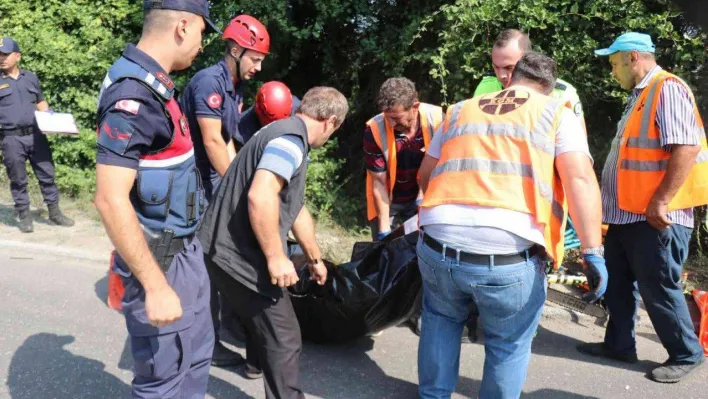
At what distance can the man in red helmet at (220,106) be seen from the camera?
3.66 metres

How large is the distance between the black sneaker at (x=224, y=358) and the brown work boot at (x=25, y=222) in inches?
141

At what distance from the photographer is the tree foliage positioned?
5.03 meters

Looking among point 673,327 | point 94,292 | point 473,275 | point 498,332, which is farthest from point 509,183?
point 94,292

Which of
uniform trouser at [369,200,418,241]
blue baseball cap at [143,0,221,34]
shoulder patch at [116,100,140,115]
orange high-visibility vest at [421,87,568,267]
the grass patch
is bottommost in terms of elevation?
the grass patch

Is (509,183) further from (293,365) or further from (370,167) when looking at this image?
(370,167)

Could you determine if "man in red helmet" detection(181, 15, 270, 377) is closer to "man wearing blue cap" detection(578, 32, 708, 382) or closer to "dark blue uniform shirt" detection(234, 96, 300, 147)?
"dark blue uniform shirt" detection(234, 96, 300, 147)

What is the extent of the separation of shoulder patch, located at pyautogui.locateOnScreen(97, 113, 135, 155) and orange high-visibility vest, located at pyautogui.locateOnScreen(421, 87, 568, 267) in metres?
1.29

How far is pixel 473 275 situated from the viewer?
2512mm

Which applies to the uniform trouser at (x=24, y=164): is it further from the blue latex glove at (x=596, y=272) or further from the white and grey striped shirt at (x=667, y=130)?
the blue latex glove at (x=596, y=272)

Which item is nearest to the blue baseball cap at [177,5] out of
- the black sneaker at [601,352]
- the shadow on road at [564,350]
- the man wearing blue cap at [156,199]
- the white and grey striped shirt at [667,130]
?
the man wearing blue cap at [156,199]

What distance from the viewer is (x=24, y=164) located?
6348 millimetres

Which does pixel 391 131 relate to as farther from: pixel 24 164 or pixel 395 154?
pixel 24 164

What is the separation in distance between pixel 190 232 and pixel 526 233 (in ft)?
4.48

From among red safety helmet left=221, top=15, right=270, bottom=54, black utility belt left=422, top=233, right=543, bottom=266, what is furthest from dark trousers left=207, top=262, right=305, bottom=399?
red safety helmet left=221, top=15, right=270, bottom=54
